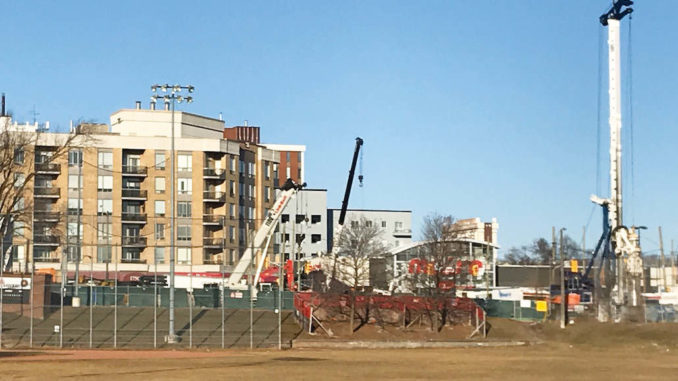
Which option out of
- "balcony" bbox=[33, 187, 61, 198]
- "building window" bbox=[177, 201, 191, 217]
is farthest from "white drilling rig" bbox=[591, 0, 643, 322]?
"balcony" bbox=[33, 187, 61, 198]

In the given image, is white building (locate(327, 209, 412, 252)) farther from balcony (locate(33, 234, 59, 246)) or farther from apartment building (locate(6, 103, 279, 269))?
balcony (locate(33, 234, 59, 246))

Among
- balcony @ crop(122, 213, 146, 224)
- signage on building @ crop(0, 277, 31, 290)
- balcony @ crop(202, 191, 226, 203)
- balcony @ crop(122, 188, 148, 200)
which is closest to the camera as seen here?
signage on building @ crop(0, 277, 31, 290)

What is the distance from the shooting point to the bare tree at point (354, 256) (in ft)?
285

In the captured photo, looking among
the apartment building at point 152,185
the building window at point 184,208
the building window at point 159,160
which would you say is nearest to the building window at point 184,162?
the apartment building at point 152,185

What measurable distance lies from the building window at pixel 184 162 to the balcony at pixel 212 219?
6.73 m

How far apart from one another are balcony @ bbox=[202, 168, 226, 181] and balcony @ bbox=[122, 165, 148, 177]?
8.50 metres

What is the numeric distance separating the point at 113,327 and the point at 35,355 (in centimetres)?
1310

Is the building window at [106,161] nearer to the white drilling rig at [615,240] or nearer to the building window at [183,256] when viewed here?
the building window at [183,256]

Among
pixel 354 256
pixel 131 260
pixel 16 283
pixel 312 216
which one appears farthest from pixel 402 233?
pixel 16 283

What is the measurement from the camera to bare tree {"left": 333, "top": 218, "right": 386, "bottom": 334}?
86812mm

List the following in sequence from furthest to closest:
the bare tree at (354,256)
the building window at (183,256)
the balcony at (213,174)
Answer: the balcony at (213,174)
the building window at (183,256)
the bare tree at (354,256)

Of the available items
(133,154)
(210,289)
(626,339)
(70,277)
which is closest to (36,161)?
(133,154)

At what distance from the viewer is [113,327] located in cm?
7456

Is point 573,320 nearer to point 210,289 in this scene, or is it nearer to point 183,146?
point 210,289
